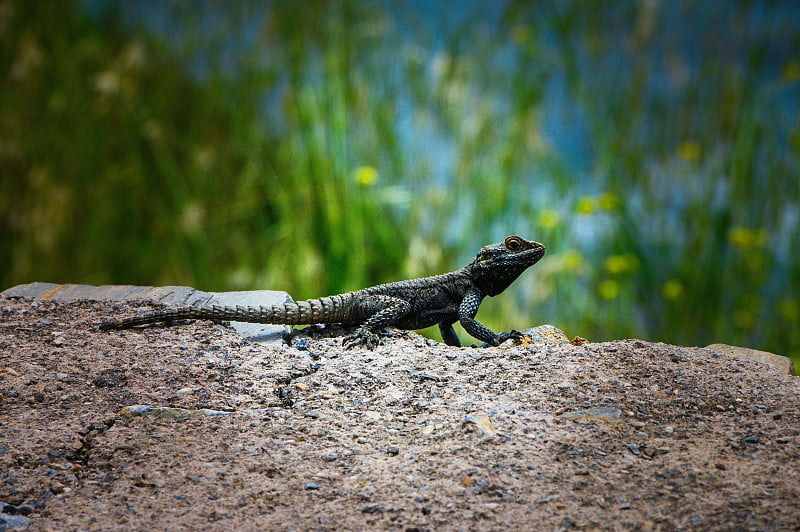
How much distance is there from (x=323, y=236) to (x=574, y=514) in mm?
3975

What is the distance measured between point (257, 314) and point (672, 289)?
327cm

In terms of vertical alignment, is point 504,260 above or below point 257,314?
above

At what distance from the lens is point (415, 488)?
106 inches

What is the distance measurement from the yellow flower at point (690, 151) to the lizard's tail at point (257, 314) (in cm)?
325

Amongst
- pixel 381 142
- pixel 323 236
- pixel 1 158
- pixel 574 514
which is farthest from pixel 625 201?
pixel 1 158

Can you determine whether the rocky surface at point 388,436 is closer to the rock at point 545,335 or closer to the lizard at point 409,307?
the lizard at point 409,307

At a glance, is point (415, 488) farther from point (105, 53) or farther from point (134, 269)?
point (105, 53)

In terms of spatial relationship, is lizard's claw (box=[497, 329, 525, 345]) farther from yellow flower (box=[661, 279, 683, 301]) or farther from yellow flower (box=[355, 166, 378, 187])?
yellow flower (box=[355, 166, 378, 187])

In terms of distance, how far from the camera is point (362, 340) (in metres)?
4.17

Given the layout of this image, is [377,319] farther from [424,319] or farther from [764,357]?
[764,357]

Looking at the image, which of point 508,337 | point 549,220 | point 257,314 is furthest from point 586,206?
point 257,314

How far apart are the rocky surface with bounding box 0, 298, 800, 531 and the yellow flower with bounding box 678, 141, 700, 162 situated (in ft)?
8.57

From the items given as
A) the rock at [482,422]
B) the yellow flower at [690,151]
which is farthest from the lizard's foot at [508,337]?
the yellow flower at [690,151]

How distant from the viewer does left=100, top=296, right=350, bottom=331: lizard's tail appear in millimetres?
4211
